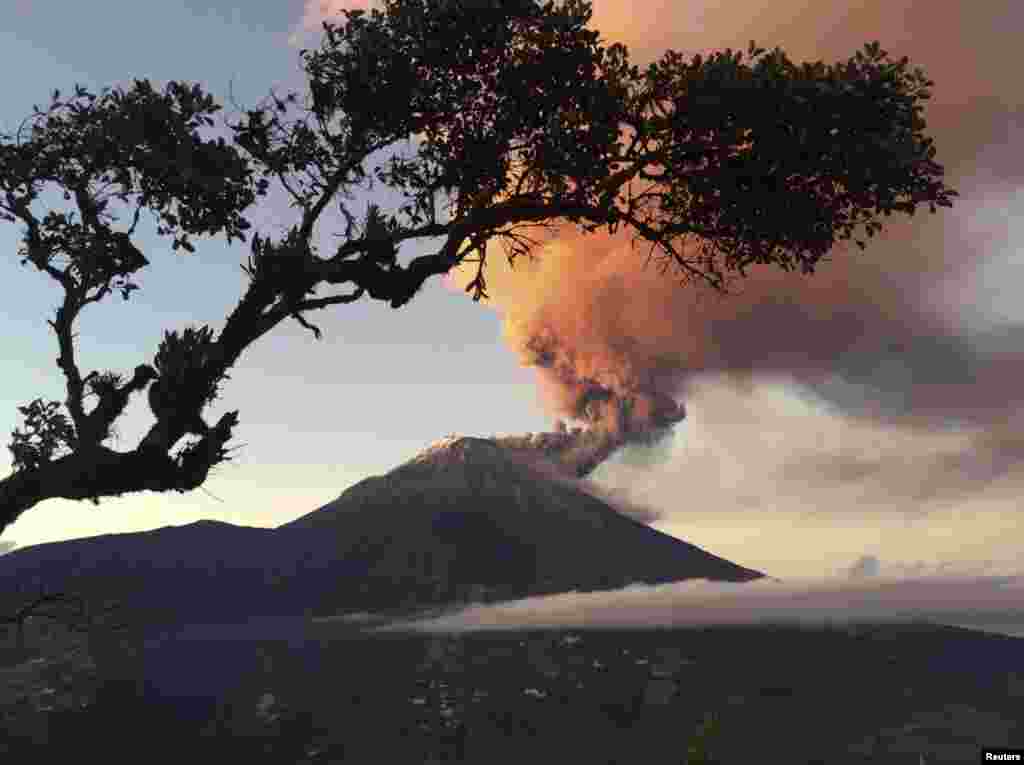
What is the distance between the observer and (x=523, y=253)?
20.3m

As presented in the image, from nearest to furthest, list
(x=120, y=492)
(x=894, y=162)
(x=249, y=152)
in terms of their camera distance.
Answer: (x=120, y=492) → (x=894, y=162) → (x=249, y=152)

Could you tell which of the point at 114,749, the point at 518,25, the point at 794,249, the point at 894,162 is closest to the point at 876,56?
the point at 894,162

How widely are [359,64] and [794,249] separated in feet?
28.8

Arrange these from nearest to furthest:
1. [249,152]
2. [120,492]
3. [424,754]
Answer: [120,492] < [249,152] < [424,754]

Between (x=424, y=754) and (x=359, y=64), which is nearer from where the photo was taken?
(x=359, y=64)

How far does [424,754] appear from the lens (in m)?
190

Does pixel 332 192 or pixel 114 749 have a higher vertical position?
pixel 332 192

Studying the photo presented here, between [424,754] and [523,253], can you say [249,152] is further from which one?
[424,754]

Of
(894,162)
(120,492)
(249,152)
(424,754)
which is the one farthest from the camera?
(424,754)

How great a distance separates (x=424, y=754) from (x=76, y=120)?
185 m

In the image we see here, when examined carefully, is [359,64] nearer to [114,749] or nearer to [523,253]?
[523,253]

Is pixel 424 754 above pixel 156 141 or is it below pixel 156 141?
below

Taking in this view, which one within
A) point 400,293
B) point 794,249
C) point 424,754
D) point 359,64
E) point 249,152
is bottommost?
point 424,754

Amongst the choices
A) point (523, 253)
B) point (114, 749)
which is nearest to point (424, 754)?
point (114, 749)
